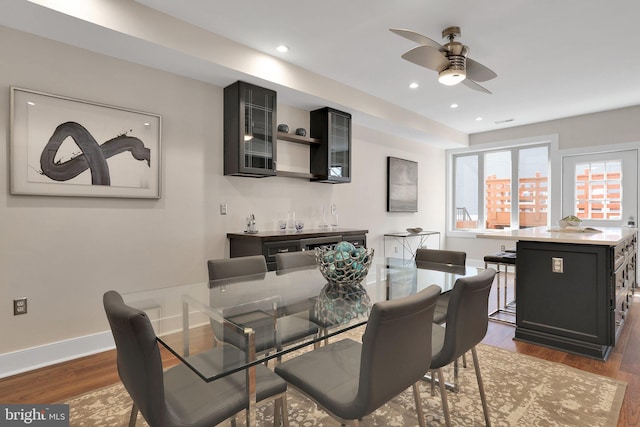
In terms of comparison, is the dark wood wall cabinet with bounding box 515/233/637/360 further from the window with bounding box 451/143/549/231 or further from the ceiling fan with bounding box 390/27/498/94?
the window with bounding box 451/143/549/231

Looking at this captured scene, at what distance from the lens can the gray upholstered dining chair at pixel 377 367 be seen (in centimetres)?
119

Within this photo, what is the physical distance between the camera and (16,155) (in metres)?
2.37

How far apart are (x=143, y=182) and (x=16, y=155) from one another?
2.73ft

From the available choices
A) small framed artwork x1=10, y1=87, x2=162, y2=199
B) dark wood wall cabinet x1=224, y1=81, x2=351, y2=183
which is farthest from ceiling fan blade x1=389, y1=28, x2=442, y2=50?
small framed artwork x1=10, y1=87, x2=162, y2=199

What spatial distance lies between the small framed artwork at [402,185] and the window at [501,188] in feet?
4.70

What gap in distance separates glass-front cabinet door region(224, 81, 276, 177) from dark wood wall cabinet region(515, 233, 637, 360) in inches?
100

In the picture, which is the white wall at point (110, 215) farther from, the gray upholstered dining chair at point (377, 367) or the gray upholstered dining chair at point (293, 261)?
the gray upholstered dining chair at point (377, 367)

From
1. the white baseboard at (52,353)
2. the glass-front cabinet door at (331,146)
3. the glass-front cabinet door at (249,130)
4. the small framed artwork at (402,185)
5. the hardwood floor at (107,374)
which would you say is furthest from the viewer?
the small framed artwork at (402,185)

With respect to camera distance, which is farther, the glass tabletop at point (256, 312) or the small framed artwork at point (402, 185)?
the small framed artwork at point (402, 185)

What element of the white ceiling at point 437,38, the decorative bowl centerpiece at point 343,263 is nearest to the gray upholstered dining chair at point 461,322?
the decorative bowl centerpiece at point 343,263

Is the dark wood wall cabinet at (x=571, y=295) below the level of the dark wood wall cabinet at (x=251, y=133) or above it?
below

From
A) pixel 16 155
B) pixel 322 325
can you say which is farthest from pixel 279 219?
pixel 322 325

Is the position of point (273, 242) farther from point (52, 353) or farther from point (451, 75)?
point (451, 75)

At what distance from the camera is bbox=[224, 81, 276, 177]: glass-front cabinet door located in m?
3.33
